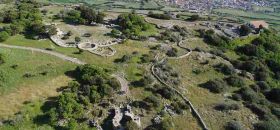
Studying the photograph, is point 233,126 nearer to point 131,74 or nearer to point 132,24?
point 131,74

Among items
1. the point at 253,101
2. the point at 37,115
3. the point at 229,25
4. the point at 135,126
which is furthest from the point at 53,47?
the point at 229,25

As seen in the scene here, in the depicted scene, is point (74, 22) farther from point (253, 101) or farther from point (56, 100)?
point (253, 101)

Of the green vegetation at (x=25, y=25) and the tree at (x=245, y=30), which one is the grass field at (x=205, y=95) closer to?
the tree at (x=245, y=30)

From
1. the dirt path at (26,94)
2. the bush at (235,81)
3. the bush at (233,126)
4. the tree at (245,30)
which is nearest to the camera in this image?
the dirt path at (26,94)

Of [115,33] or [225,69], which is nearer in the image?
[225,69]

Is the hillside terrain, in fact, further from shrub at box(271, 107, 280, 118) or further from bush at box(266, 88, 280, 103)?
shrub at box(271, 107, 280, 118)

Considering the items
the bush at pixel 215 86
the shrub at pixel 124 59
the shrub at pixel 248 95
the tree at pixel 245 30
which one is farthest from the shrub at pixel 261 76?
the shrub at pixel 124 59

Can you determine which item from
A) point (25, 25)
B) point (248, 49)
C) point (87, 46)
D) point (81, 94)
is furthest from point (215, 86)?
point (25, 25)
